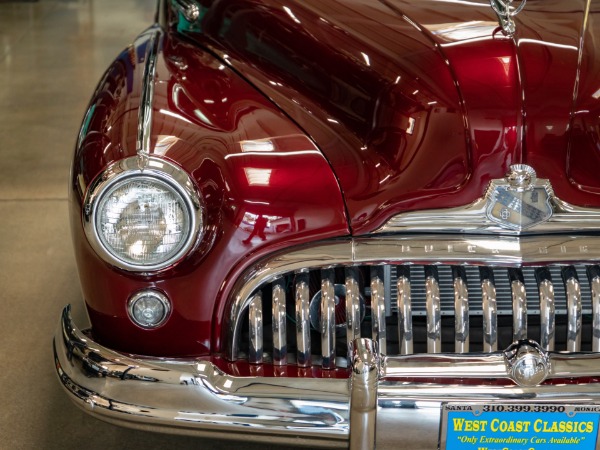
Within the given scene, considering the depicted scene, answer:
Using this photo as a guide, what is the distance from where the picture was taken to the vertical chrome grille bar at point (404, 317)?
170 centimetres

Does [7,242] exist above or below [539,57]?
below

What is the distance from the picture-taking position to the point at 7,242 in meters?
3.36

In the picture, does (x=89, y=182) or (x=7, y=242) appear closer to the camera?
(x=89, y=182)

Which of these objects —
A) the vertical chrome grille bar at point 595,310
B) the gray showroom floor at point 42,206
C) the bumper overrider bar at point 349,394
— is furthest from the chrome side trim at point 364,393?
the gray showroom floor at point 42,206

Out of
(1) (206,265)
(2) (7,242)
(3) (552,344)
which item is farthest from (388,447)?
(2) (7,242)

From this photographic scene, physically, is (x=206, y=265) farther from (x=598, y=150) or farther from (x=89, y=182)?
(x=598, y=150)

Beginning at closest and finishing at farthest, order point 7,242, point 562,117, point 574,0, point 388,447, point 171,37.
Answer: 1. point 388,447
2. point 562,117
3. point 574,0
4. point 171,37
5. point 7,242

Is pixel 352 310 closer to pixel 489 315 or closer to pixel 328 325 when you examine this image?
pixel 328 325

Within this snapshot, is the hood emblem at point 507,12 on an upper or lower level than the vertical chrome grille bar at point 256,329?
upper

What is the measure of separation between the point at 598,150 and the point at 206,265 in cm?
81

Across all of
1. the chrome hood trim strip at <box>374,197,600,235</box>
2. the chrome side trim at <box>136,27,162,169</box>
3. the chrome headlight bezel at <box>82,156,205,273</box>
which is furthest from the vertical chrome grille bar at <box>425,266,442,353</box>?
the chrome side trim at <box>136,27,162,169</box>

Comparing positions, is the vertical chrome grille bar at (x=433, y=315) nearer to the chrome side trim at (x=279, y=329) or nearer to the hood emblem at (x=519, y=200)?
the hood emblem at (x=519, y=200)

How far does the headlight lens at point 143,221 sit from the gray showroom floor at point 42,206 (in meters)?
0.29

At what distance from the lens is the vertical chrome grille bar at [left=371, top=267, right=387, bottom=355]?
171 centimetres
